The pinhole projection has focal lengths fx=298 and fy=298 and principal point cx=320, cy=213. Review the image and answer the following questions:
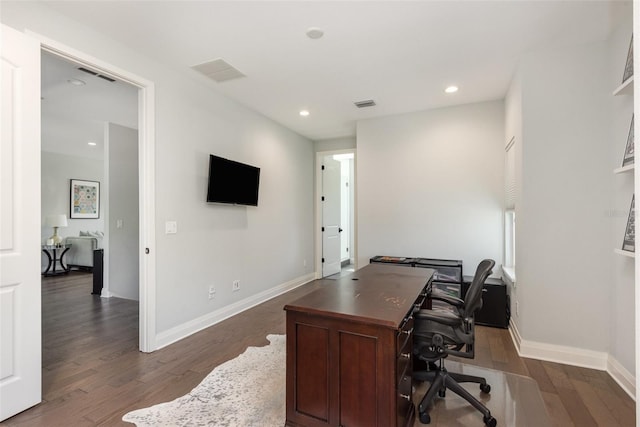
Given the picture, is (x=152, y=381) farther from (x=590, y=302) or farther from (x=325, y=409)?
(x=590, y=302)

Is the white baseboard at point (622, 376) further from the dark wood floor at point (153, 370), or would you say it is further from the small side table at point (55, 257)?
the small side table at point (55, 257)

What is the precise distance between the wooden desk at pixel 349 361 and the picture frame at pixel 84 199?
786 centimetres

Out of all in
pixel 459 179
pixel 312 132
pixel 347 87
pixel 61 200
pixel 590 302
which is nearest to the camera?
pixel 590 302

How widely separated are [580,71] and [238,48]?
9.67ft

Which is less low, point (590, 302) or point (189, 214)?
point (189, 214)

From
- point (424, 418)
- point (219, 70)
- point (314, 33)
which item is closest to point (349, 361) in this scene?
point (424, 418)

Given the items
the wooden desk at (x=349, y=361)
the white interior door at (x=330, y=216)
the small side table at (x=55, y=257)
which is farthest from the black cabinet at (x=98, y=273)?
the wooden desk at (x=349, y=361)

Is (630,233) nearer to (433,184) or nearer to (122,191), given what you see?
(433,184)

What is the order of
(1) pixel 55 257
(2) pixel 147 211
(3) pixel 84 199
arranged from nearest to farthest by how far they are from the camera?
(2) pixel 147 211 → (1) pixel 55 257 → (3) pixel 84 199

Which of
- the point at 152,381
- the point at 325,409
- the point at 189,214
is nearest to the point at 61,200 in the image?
the point at 189,214

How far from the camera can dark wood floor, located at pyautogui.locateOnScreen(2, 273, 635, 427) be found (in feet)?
6.26

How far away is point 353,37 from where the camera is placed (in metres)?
2.44

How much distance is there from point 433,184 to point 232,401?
3.50 metres

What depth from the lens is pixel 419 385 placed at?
7.48 ft
